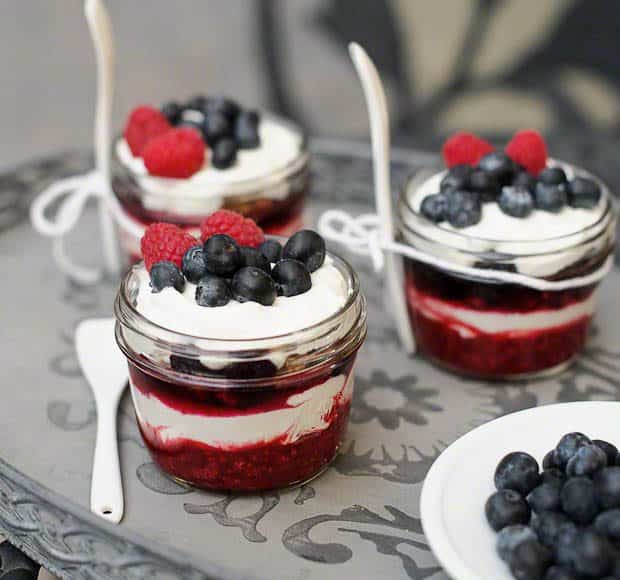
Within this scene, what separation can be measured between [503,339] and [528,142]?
26 centimetres

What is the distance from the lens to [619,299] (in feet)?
5.15

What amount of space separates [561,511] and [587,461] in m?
0.06

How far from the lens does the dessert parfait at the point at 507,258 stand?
50.8 inches

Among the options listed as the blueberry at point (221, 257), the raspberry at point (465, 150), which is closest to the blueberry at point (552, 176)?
the raspberry at point (465, 150)

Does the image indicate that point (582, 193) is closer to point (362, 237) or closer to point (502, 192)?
point (502, 192)

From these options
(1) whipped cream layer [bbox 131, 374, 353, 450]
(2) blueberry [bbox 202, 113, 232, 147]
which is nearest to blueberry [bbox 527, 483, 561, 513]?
(1) whipped cream layer [bbox 131, 374, 353, 450]

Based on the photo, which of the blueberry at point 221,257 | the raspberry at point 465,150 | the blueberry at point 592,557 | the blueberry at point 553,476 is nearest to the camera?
the blueberry at point 592,557

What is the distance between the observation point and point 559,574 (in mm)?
914

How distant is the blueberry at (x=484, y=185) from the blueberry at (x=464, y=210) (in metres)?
0.02

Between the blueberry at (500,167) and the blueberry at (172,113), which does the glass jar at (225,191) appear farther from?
the blueberry at (500,167)

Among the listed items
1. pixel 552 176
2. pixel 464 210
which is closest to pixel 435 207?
pixel 464 210

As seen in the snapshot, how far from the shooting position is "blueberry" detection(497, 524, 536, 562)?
37.5 inches

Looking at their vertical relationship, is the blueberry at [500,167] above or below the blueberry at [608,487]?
above


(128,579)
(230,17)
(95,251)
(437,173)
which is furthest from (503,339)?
(230,17)
